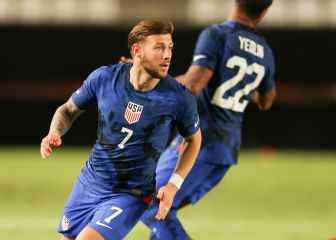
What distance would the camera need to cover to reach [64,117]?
5926 millimetres

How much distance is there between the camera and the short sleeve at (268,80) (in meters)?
7.14

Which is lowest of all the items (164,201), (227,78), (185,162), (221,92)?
(164,201)

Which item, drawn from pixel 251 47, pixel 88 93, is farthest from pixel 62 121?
pixel 251 47

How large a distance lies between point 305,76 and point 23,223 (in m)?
9.43

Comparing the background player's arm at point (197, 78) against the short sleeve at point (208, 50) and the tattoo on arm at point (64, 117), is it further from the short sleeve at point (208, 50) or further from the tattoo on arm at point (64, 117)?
the tattoo on arm at point (64, 117)

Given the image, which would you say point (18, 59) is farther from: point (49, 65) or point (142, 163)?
point (142, 163)

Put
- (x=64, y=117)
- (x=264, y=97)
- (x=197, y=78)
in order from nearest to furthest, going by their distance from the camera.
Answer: (x=64, y=117), (x=197, y=78), (x=264, y=97)

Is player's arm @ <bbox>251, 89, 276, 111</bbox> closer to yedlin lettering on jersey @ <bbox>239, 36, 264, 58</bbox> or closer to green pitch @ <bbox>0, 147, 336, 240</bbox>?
yedlin lettering on jersey @ <bbox>239, 36, 264, 58</bbox>

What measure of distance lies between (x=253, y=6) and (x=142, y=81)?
1.56m

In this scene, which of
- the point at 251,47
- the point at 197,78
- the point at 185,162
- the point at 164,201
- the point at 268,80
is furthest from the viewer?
the point at 268,80

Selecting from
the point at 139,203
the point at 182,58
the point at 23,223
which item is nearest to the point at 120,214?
the point at 139,203

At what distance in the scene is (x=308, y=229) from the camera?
9.41 meters

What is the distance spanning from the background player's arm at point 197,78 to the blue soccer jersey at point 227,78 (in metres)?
0.09

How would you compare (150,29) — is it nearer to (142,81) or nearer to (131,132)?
(142,81)
